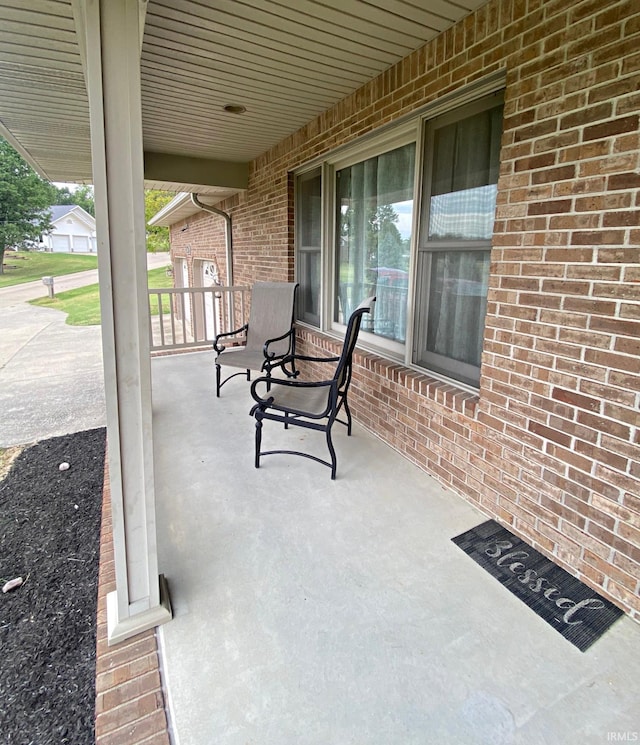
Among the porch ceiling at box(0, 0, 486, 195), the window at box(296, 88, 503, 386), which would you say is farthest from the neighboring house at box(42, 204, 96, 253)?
the window at box(296, 88, 503, 386)

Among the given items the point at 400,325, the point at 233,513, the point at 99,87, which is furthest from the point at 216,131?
the point at 233,513

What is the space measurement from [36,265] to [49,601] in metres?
33.1

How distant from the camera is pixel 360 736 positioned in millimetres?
1199

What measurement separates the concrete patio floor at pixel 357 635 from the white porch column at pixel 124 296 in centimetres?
24

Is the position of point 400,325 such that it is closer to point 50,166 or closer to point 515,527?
point 515,527

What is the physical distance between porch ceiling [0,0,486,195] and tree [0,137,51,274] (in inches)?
1126

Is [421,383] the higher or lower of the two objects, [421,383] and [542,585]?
the higher

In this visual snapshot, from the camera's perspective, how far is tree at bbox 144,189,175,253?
16.4 m

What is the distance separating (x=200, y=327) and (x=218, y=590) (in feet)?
32.2

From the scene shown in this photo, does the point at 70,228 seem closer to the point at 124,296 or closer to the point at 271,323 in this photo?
the point at 271,323

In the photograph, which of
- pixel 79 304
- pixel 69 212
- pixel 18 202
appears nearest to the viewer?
pixel 79 304

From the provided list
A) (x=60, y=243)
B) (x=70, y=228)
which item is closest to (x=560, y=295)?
(x=70, y=228)

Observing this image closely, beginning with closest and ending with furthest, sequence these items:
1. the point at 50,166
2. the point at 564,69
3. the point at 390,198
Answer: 1. the point at 564,69
2. the point at 390,198
3. the point at 50,166

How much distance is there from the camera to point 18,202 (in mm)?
27031
